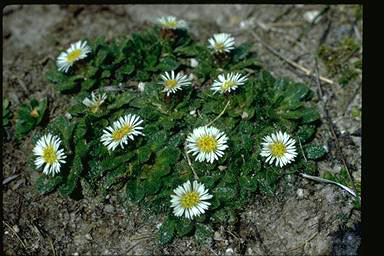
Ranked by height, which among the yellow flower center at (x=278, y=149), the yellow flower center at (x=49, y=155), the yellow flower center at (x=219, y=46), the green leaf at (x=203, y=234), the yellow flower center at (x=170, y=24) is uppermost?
the yellow flower center at (x=170, y=24)

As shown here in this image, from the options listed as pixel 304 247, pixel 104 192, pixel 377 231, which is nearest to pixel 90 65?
pixel 104 192

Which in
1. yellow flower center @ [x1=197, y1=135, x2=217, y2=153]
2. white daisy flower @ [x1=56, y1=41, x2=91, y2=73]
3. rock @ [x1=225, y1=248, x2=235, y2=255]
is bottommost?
rock @ [x1=225, y1=248, x2=235, y2=255]

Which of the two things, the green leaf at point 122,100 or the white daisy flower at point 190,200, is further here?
the green leaf at point 122,100

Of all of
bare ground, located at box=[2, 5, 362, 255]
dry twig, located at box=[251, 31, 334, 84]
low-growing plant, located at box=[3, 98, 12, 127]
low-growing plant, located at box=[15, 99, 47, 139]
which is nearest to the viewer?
bare ground, located at box=[2, 5, 362, 255]

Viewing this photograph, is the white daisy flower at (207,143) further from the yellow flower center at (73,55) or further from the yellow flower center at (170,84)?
the yellow flower center at (73,55)

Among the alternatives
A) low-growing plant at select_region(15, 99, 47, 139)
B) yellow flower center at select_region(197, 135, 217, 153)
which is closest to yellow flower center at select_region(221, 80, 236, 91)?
yellow flower center at select_region(197, 135, 217, 153)

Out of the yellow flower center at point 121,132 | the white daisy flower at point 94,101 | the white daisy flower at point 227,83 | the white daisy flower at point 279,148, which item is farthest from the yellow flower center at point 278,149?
the white daisy flower at point 94,101

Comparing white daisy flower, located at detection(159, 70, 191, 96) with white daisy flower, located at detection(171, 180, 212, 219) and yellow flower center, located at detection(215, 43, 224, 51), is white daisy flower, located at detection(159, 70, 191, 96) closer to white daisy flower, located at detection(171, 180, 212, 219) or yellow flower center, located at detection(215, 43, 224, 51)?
yellow flower center, located at detection(215, 43, 224, 51)
